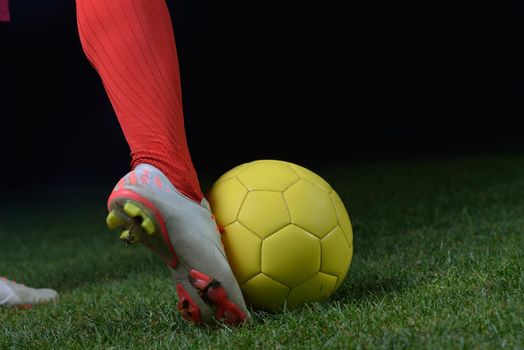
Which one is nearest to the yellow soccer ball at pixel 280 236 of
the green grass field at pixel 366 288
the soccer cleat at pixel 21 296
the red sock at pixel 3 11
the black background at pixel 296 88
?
the green grass field at pixel 366 288

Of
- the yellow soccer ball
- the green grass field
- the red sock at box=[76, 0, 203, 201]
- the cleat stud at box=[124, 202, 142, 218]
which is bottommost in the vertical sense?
the green grass field

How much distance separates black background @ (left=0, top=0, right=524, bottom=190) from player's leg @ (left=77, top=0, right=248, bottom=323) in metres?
5.70

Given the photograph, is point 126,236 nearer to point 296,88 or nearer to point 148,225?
point 148,225

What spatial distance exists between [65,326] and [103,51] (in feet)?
2.05

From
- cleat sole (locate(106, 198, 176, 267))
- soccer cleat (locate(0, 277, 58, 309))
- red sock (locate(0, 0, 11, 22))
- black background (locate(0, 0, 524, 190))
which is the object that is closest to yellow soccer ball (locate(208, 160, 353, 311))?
cleat sole (locate(106, 198, 176, 267))

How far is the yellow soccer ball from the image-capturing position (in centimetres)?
141

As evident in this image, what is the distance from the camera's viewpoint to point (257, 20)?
7328 mm

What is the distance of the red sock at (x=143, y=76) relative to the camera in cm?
135

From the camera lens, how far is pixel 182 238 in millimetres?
1267

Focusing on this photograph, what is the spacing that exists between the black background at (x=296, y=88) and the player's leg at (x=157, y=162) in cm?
570

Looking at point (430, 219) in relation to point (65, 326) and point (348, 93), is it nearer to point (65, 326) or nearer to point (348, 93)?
point (65, 326)

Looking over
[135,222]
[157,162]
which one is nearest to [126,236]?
[135,222]

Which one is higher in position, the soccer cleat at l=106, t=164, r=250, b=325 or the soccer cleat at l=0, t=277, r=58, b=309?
the soccer cleat at l=106, t=164, r=250, b=325

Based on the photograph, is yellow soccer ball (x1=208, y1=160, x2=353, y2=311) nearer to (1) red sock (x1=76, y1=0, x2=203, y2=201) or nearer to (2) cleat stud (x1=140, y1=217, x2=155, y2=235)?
(1) red sock (x1=76, y1=0, x2=203, y2=201)
